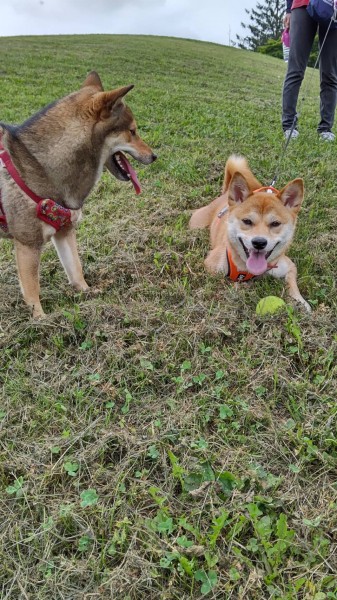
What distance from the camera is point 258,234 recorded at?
3.25 meters

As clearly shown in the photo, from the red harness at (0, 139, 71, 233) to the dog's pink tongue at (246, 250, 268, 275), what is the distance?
1.38 metres

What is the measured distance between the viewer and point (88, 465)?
2164 millimetres

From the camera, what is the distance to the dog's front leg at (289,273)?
3.26m

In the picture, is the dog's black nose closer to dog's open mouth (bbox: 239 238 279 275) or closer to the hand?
dog's open mouth (bbox: 239 238 279 275)

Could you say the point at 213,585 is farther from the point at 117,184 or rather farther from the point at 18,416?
the point at 117,184

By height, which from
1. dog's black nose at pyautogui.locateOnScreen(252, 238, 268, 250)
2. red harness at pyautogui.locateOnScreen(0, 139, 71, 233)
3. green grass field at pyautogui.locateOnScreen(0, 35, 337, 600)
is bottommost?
green grass field at pyautogui.locateOnScreen(0, 35, 337, 600)

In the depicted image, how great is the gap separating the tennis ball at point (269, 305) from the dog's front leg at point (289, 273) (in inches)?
10.4

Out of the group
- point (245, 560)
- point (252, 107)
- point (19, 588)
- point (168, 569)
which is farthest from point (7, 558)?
point (252, 107)

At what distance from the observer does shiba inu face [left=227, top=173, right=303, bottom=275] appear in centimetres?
327

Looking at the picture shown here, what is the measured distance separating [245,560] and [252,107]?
394 inches

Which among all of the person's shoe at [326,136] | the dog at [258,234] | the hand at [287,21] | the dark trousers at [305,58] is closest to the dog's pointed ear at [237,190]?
the dog at [258,234]

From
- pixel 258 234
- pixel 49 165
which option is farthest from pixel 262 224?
pixel 49 165

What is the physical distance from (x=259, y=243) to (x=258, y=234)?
0.07 m

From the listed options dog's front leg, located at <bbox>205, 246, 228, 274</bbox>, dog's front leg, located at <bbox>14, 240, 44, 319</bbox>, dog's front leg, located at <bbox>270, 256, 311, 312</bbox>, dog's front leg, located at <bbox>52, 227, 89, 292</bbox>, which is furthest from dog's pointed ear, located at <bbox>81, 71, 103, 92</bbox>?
dog's front leg, located at <bbox>270, 256, 311, 312</bbox>
